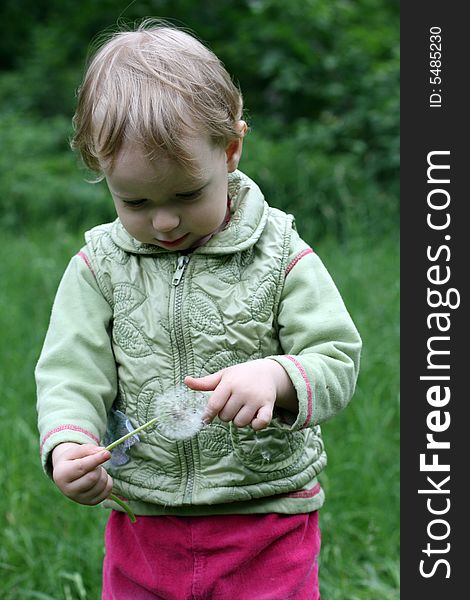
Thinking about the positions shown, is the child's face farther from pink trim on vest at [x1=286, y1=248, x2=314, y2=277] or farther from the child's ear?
pink trim on vest at [x1=286, y1=248, x2=314, y2=277]

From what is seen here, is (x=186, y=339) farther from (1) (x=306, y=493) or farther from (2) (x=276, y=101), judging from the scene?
(2) (x=276, y=101)

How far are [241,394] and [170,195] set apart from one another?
0.40 metres

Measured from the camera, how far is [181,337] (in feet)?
6.39

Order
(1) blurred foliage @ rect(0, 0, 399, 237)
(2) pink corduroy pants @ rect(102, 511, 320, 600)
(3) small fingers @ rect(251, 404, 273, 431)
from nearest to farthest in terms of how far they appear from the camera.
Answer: (3) small fingers @ rect(251, 404, 273, 431)
(2) pink corduroy pants @ rect(102, 511, 320, 600)
(1) blurred foliage @ rect(0, 0, 399, 237)

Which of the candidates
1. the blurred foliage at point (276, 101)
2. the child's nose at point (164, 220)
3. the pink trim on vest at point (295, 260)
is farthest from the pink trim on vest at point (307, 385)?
the blurred foliage at point (276, 101)

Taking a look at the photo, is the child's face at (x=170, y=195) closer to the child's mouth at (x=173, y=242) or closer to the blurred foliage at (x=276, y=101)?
the child's mouth at (x=173, y=242)

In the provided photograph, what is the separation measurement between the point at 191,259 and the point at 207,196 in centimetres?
16

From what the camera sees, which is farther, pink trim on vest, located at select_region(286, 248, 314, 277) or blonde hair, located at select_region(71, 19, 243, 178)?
pink trim on vest, located at select_region(286, 248, 314, 277)

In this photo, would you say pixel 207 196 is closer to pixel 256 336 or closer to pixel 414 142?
pixel 256 336

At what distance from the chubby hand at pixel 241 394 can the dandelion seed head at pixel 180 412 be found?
0.16 metres

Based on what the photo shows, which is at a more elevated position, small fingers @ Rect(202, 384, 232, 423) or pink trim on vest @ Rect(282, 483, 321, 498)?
small fingers @ Rect(202, 384, 232, 423)

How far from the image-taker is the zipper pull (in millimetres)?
1962

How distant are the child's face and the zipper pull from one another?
1.3 inches

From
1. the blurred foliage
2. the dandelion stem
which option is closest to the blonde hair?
the dandelion stem
